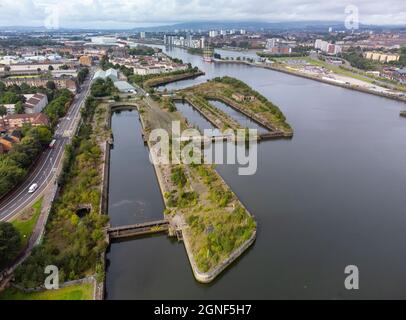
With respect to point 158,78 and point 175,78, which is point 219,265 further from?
point 175,78

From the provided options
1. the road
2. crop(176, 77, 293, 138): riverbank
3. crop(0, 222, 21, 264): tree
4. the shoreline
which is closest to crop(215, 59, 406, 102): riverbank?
crop(176, 77, 293, 138): riverbank

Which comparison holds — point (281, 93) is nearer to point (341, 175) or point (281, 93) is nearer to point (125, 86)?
point (125, 86)

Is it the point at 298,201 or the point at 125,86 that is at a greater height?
the point at 125,86

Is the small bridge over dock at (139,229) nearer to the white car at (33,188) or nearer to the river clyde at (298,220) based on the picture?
the river clyde at (298,220)

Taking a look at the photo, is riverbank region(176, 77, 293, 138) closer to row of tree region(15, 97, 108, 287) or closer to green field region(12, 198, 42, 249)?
row of tree region(15, 97, 108, 287)

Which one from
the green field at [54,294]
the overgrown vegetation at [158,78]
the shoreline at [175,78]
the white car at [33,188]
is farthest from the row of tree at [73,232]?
the shoreline at [175,78]

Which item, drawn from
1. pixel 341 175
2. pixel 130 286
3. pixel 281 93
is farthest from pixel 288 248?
pixel 281 93

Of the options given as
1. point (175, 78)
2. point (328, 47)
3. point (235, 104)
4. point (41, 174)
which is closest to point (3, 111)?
point (41, 174)
